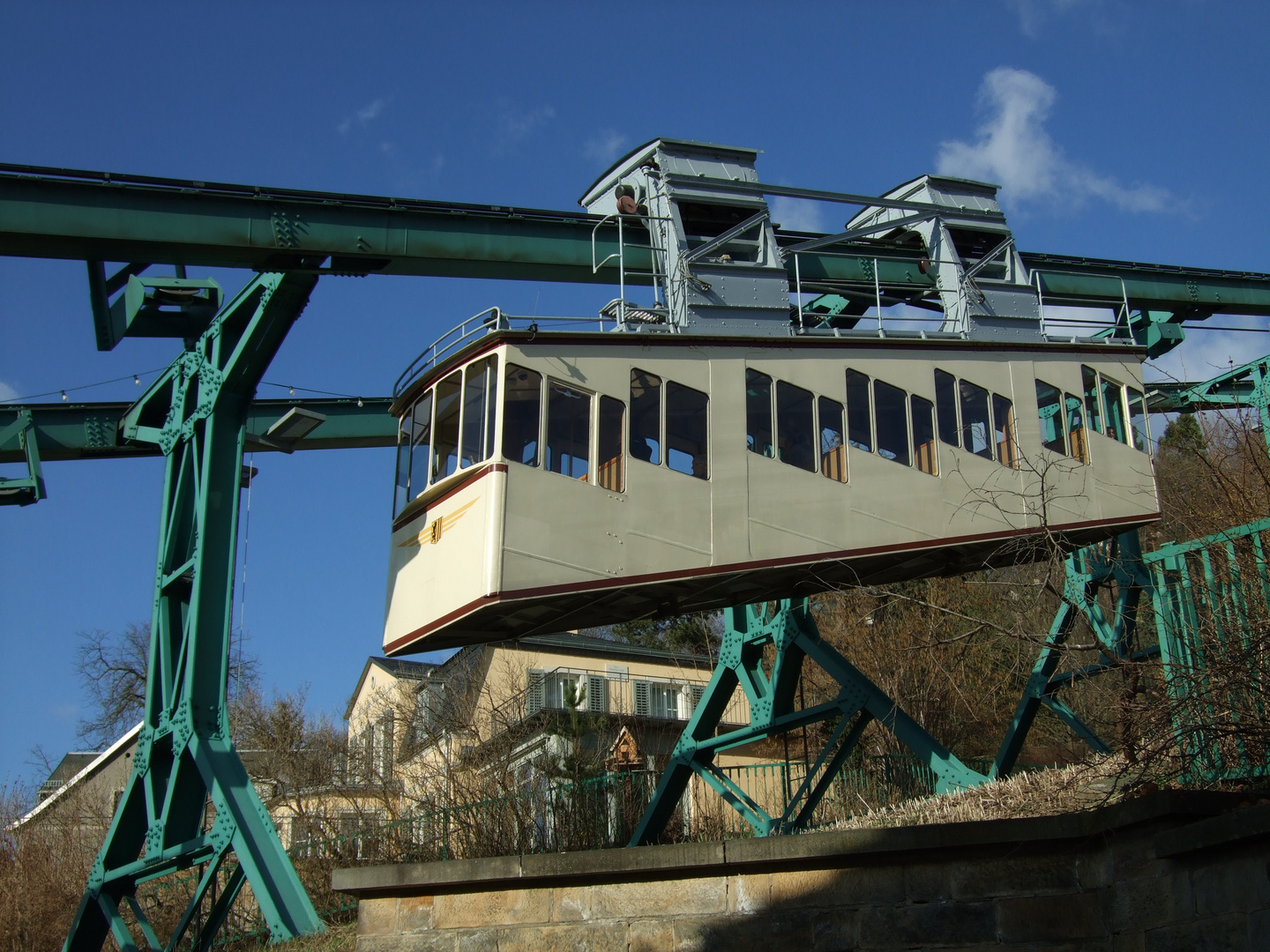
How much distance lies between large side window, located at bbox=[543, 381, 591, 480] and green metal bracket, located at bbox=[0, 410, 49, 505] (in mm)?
11461

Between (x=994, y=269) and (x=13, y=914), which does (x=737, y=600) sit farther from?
(x=13, y=914)

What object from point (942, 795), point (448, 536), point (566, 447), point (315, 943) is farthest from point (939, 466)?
point (315, 943)

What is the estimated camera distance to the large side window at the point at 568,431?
11188 millimetres

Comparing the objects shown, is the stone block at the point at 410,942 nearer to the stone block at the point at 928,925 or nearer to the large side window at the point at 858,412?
the stone block at the point at 928,925

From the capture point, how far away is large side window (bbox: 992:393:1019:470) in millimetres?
14156

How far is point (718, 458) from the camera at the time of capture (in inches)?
476

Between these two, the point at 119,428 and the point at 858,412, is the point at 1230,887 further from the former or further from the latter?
the point at 119,428

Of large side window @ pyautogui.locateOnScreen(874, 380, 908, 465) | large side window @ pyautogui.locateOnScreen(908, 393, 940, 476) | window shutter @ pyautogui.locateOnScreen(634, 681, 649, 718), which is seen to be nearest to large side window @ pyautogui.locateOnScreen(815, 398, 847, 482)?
large side window @ pyautogui.locateOnScreen(874, 380, 908, 465)

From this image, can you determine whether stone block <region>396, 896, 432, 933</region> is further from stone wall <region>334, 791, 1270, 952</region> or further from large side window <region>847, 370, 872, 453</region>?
large side window <region>847, 370, 872, 453</region>

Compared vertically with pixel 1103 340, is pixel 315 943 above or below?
below

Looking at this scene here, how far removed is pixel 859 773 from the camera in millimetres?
20688

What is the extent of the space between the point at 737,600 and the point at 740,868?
6.13 m

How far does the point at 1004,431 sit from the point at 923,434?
4.27 ft

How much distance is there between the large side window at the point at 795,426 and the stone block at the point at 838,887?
234 inches
